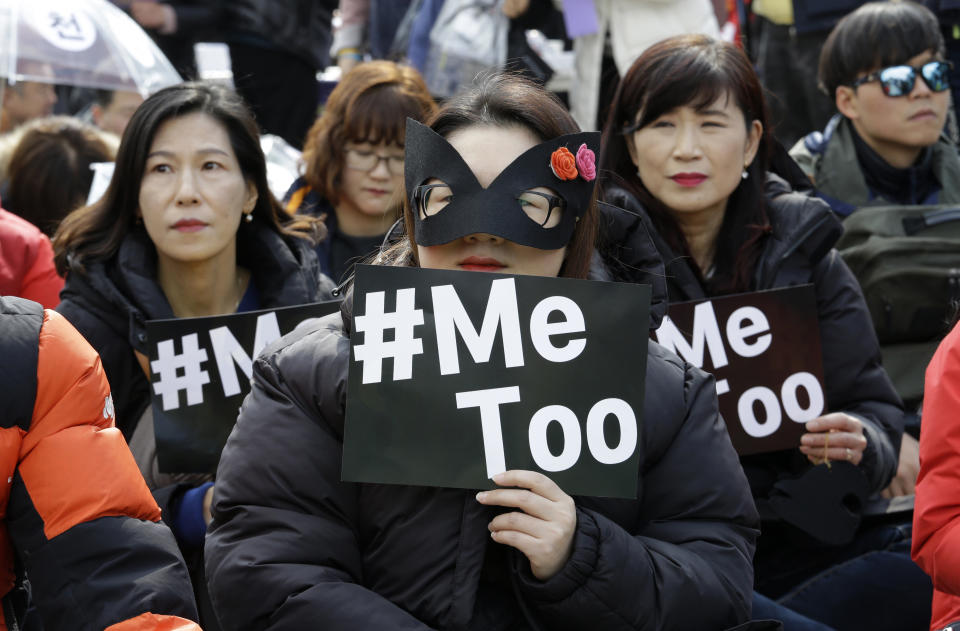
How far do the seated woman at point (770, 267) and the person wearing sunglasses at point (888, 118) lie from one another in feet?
3.61

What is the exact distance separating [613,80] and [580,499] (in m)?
3.95

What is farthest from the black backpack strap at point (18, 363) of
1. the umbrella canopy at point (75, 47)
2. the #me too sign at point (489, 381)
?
the umbrella canopy at point (75, 47)

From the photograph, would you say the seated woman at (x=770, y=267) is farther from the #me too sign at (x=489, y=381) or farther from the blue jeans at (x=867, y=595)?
the #me too sign at (x=489, y=381)

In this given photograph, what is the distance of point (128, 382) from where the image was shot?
11.9ft

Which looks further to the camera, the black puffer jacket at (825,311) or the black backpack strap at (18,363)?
the black puffer jacket at (825,311)

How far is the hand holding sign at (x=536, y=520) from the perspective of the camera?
2.19 metres

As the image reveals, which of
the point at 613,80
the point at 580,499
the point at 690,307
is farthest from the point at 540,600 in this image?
the point at 613,80

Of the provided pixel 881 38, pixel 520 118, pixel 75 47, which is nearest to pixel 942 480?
pixel 520 118

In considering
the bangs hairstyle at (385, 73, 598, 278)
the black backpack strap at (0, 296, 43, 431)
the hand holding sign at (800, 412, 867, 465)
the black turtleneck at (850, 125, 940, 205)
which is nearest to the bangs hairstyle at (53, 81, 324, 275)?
the black backpack strap at (0, 296, 43, 431)

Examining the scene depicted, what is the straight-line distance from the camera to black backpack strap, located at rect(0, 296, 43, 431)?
7.61ft

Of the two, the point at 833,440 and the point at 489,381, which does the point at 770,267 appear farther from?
the point at 489,381

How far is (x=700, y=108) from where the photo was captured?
379cm

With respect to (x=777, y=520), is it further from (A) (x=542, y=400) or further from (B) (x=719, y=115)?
(A) (x=542, y=400)

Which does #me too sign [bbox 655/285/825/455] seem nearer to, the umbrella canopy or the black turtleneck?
the black turtleneck
